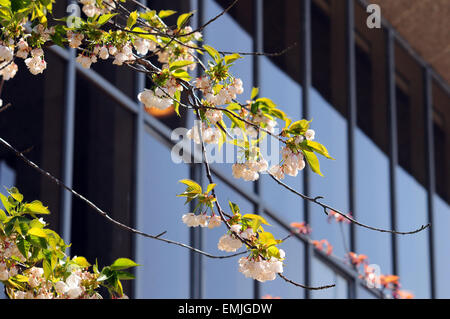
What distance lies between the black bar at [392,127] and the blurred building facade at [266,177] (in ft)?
0.06

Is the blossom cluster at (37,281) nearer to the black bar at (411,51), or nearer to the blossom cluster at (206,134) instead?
the blossom cluster at (206,134)

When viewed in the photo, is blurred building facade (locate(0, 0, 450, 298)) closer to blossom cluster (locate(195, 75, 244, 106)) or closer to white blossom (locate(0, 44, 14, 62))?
white blossom (locate(0, 44, 14, 62))

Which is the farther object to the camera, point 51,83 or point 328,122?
point 328,122

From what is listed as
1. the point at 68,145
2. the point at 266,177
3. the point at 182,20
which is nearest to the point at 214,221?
the point at 182,20

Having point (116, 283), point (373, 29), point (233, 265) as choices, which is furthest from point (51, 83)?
point (373, 29)

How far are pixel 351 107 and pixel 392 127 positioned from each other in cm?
103

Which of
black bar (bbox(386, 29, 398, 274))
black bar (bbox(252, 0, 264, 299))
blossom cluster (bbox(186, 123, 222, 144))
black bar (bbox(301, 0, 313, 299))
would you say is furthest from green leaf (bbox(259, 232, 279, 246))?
black bar (bbox(386, 29, 398, 274))

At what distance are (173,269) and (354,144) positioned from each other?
388 centimetres

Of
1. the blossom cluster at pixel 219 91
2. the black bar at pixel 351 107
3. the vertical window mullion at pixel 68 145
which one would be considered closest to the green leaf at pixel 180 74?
the blossom cluster at pixel 219 91

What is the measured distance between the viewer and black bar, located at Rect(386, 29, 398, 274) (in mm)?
10828

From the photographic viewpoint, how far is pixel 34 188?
5.81m

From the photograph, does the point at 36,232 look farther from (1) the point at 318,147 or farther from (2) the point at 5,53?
(1) the point at 318,147
